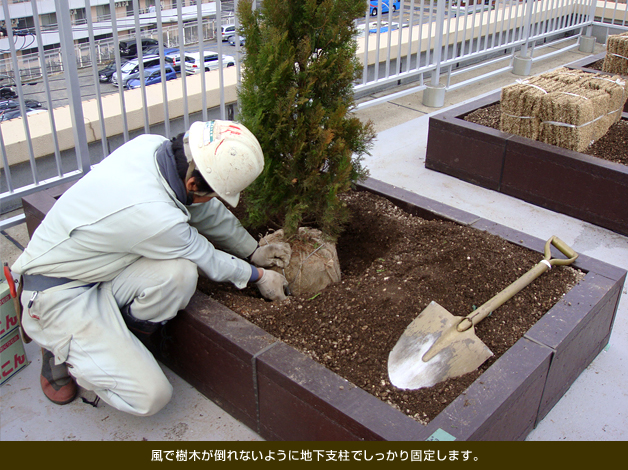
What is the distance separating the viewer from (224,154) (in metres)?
2.52

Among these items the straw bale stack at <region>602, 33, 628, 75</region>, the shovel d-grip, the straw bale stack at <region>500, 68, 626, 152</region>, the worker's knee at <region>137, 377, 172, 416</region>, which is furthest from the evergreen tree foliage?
the straw bale stack at <region>602, 33, 628, 75</region>

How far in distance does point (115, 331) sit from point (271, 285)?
2.64 feet

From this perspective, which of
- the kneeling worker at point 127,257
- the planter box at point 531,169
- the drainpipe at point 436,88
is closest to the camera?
the kneeling worker at point 127,257

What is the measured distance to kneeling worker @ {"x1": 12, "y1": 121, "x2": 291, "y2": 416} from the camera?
2512 mm

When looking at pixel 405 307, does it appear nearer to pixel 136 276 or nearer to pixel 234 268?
pixel 234 268

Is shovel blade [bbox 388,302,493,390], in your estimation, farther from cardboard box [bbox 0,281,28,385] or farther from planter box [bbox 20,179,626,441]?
cardboard box [bbox 0,281,28,385]

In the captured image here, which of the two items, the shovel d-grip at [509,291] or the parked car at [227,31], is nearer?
the shovel d-grip at [509,291]

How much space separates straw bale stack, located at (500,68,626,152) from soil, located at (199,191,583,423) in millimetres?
1609

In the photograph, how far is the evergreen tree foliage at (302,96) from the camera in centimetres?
267

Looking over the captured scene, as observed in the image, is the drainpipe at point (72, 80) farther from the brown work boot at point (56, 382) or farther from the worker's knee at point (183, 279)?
the worker's knee at point (183, 279)

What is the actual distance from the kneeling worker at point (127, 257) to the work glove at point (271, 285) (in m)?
0.35

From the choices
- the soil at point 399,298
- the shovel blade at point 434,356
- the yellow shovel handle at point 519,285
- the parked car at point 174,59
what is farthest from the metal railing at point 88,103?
the shovel blade at point 434,356

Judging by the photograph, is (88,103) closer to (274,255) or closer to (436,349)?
(274,255)

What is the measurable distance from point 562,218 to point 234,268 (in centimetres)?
285
